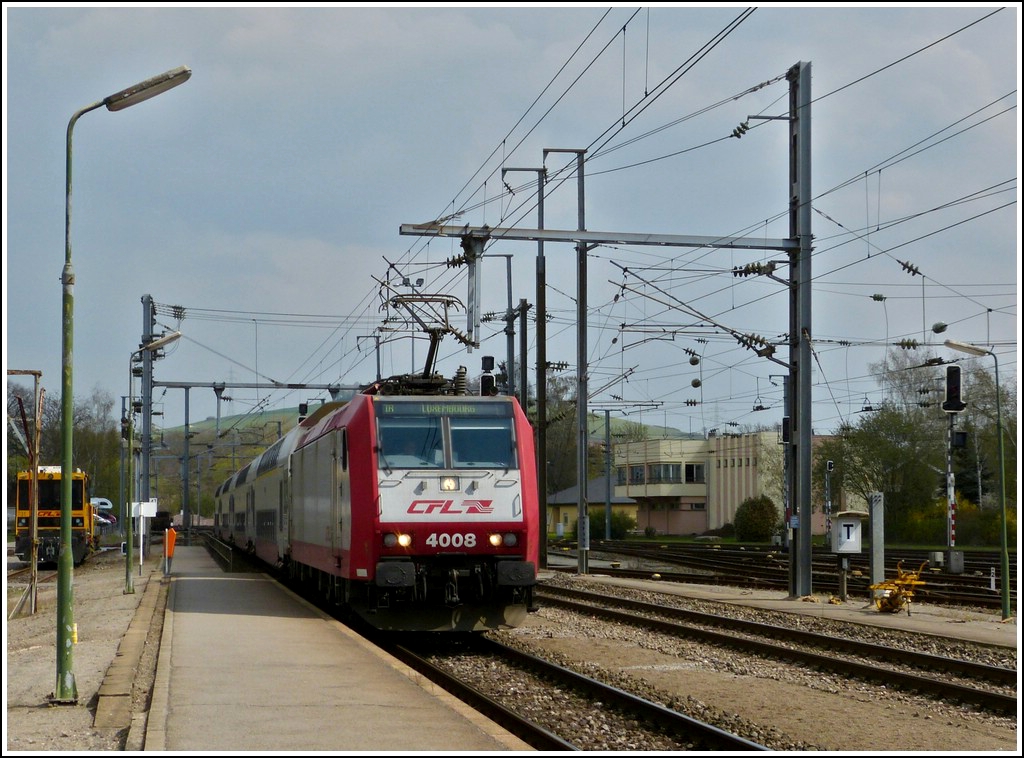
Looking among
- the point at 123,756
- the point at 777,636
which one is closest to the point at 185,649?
the point at 123,756

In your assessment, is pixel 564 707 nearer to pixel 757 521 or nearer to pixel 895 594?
pixel 895 594

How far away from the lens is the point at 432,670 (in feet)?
45.6

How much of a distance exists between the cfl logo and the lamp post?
4813 millimetres

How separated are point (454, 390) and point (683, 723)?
8.67 meters

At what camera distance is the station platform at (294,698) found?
30.0ft

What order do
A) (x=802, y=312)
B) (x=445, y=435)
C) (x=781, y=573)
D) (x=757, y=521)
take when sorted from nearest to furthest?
1. (x=445, y=435)
2. (x=802, y=312)
3. (x=781, y=573)
4. (x=757, y=521)

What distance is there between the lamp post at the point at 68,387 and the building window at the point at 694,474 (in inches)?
3464

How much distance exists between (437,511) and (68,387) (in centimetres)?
535

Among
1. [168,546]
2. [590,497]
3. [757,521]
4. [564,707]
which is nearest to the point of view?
[564,707]

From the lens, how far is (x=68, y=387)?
39.1 feet

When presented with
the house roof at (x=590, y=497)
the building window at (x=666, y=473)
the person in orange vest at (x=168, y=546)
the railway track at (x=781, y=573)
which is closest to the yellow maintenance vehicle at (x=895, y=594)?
the railway track at (x=781, y=573)

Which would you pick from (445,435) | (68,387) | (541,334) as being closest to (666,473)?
(541,334)

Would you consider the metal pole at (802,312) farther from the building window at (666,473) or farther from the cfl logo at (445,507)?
the building window at (666,473)

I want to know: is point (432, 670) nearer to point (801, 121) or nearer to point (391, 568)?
point (391, 568)
